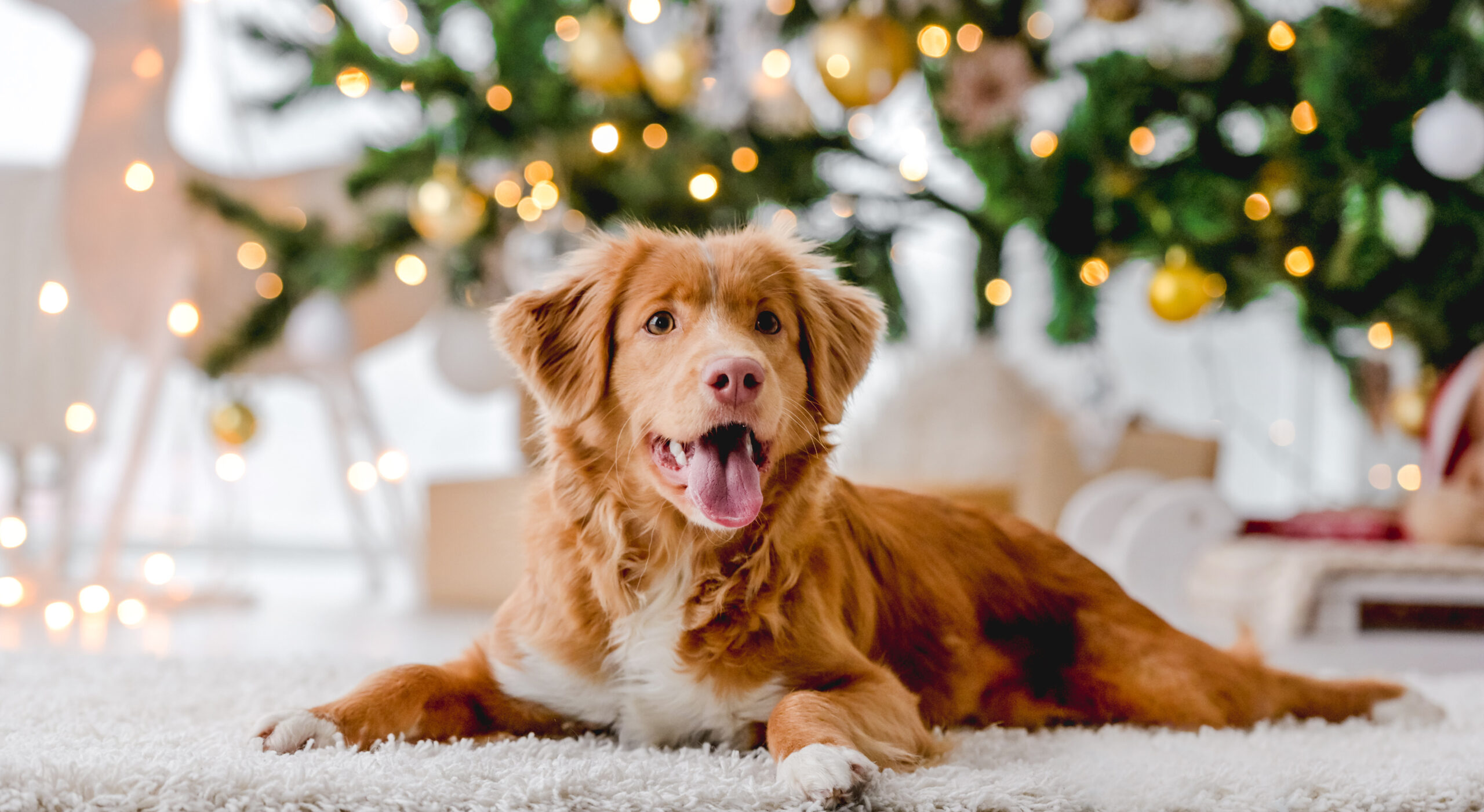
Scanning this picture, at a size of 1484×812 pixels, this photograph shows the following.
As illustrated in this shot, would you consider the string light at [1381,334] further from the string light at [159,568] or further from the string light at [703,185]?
the string light at [159,568]

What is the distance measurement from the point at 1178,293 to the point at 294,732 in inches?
111

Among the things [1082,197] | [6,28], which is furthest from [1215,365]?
[6,28]

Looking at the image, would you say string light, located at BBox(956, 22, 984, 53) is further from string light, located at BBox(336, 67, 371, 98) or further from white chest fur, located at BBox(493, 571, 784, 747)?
white chest fur, located at BBox(493, 571, 784, 747)

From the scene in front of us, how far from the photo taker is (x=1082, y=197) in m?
3.53

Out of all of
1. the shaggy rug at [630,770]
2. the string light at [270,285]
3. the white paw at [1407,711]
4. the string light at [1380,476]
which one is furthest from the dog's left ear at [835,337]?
the string light at [1380,476]

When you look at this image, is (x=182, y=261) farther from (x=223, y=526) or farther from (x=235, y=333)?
(x=223, y=526)

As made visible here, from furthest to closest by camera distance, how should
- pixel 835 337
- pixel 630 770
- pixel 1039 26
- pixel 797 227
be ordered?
1. pixel 1039 26
2. pixel 797 227
3. pixel 835 337
4. pixel 630 770

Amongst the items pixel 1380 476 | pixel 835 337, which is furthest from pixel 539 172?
pixel 1380 476

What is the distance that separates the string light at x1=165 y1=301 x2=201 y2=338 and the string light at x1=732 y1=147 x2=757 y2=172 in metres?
1.83

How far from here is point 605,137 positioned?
3.42m

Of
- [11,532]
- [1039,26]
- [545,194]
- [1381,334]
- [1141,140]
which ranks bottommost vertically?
[11,532]

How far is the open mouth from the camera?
1396 mm

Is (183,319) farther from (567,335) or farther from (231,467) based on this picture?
(567,335)

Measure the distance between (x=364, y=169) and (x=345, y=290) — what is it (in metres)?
0.40
